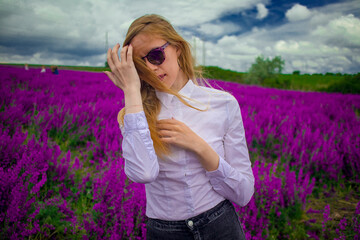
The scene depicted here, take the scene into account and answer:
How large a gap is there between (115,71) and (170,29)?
443mm

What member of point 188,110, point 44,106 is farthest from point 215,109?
point 44,106

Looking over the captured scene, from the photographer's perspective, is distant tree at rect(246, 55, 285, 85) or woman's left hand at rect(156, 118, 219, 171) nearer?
woman's left hand at rect(156, 118, 219, 171)

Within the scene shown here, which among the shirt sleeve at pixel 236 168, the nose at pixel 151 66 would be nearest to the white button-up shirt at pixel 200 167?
the shirt sleeve at pixel 236 168

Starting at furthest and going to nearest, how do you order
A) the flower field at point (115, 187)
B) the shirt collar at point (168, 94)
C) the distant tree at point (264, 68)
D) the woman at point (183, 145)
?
the distant tree at point (264, 68) → the flower field at point (115, 187) → the shirt collar at point (168, 94) → the woman at point (183, 145)

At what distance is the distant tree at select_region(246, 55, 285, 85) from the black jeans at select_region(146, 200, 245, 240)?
153 ft

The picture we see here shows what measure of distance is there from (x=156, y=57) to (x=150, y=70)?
0.35 ft

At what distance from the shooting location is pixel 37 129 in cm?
296

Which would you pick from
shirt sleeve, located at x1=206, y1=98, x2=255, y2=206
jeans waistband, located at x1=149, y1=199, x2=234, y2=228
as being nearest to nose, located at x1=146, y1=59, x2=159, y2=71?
shirt sleeve, located at x1=206, y1=98, x2=255, y2=206

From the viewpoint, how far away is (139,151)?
76cm

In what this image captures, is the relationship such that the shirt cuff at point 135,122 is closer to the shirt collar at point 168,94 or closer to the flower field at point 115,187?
the shirt collar at point 168,94

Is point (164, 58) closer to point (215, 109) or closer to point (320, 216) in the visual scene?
point (215, 109)

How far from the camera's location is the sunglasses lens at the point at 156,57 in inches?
37.6

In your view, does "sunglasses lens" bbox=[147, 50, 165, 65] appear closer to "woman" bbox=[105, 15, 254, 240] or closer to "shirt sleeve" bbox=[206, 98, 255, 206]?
"woman" bbox=[105, 15, 254, 240]

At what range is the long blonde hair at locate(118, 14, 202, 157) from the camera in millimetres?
893
